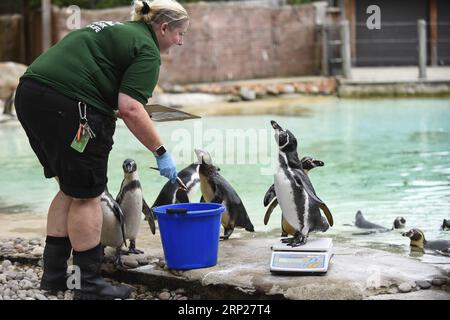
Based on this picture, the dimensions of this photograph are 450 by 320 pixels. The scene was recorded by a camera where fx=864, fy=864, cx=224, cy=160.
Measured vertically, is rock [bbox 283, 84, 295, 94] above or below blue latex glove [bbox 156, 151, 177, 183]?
below

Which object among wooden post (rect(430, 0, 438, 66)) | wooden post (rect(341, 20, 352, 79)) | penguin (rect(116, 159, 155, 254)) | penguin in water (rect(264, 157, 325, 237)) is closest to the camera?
penguin (rect(116, 159, 155, 254))

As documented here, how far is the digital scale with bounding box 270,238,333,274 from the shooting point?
4035 mm

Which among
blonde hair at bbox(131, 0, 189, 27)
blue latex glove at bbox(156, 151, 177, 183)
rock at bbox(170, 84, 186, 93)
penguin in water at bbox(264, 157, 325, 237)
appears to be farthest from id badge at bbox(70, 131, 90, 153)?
rock at bbox(170, 84, 186, 93)

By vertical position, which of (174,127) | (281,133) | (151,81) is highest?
(151,81)

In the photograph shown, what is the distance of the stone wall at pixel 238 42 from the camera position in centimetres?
1744

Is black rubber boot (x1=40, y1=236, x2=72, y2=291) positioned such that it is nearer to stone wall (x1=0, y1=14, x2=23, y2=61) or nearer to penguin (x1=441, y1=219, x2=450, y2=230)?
penguin (x1=441, y1=219, x2=450, y2=230)

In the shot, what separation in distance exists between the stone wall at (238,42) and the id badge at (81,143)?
13.1 m

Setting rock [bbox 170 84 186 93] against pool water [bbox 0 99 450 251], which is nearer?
pool water [bbox 0 99 450 251]

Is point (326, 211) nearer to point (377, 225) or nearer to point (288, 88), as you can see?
point (377, 225)

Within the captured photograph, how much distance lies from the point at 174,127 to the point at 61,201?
26.6 feet

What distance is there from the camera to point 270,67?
19031mm

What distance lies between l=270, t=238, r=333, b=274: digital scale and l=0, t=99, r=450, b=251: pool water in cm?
113
